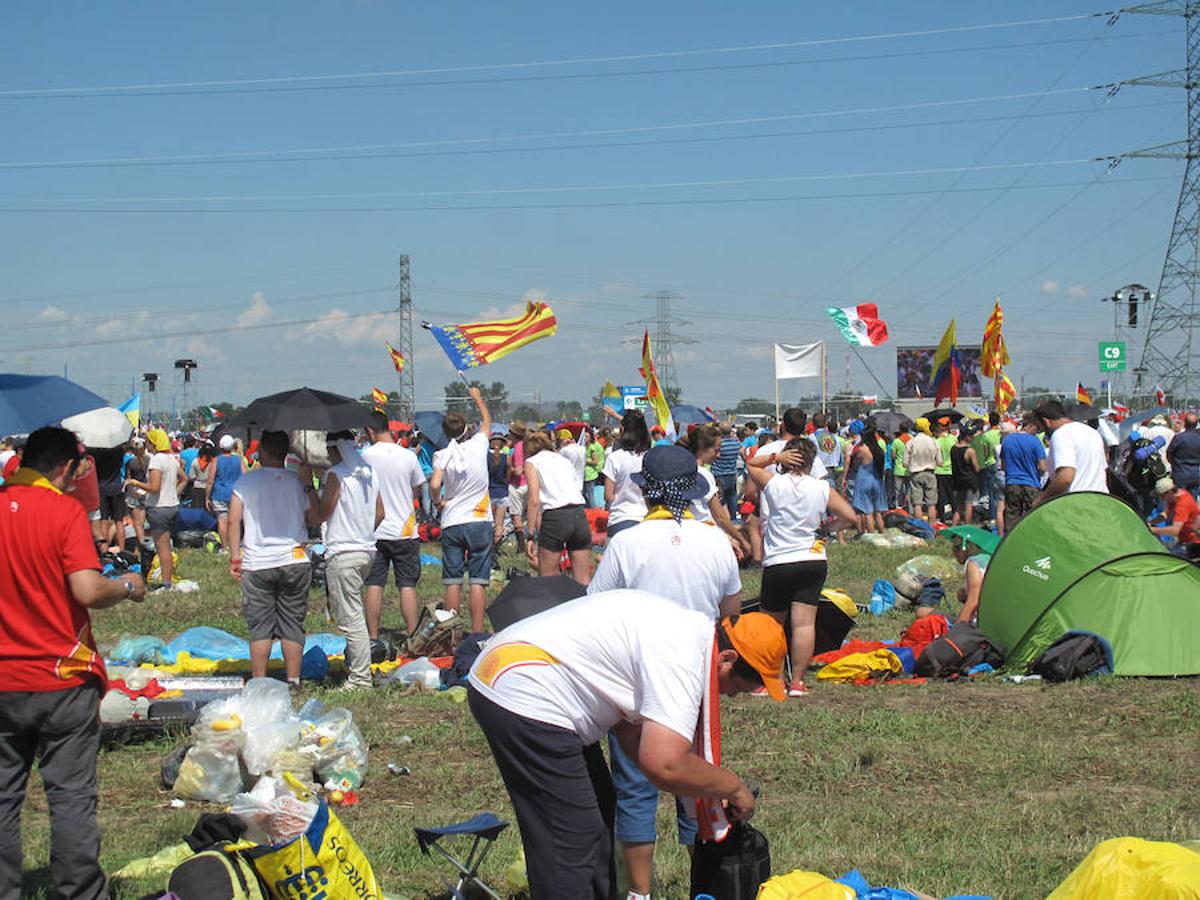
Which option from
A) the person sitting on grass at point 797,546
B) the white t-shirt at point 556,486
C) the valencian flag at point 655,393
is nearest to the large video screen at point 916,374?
the valencian flag at point 655,393

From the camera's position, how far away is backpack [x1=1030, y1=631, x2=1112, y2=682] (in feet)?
28.4

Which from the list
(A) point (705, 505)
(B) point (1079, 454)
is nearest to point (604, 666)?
(A) point (705, 505)

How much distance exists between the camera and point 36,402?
16.2ft

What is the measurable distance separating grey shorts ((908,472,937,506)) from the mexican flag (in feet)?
29.0

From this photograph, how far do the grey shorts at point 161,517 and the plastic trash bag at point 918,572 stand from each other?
8163mm

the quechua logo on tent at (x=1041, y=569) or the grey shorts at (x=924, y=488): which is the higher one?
the quechua logo on tent at (x=1041, y=569)

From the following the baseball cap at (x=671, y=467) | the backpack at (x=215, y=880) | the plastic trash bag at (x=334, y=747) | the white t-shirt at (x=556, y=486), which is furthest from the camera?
the white t-shirt at (x=556, y=486)

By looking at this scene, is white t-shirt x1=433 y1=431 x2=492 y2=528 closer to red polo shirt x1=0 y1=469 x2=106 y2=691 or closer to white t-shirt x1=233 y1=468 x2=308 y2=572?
white t-shirt x1=233 y1=468 x2=308 y2=572

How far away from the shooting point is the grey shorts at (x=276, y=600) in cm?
816

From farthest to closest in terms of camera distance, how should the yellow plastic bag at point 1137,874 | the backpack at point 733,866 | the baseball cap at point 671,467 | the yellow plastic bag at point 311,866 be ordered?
1. the baseball cap at point 671,467
2. the yellow plastic bag at point 311,866
3. the backpack at point 733,866
4. the yellow plastic bag at point 1137,874

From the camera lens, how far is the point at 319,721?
6.72 metres

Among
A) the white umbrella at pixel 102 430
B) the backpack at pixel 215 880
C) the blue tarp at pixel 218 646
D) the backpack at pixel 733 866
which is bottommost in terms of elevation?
the blue tarp at pixel 218 646

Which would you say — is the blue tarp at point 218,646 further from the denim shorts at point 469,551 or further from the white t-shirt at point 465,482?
the white t-shirt at point 465,482

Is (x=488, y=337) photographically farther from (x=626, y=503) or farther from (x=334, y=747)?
(x=334, y=747)
